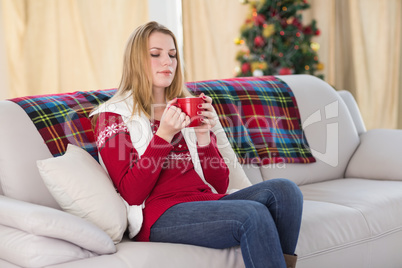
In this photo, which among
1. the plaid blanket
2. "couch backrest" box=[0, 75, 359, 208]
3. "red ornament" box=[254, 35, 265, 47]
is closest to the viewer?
the plaid blanket

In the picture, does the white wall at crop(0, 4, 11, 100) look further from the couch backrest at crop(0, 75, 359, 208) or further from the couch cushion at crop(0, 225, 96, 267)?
the couch cushion at crop(0, 225, 96, 267)

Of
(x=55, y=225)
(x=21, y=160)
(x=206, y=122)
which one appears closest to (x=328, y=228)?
(x=206, y=122)

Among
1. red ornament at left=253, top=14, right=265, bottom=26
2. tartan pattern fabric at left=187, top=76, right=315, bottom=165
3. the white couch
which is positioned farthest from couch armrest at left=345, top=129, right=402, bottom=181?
red ornament at left=253, top=14, right=265, bottom=26

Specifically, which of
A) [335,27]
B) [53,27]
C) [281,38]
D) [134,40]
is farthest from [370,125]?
[134,40]

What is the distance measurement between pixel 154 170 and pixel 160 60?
47 centimetres

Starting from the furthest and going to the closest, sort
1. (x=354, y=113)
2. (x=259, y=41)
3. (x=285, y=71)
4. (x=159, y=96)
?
(x=259, y=41) < (x=285, y=71) < (x=354, y=113) < (x=159, y=96)

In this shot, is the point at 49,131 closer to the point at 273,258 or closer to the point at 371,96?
the point at 273,258

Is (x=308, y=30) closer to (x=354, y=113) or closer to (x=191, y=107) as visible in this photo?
(x=354, y=113)

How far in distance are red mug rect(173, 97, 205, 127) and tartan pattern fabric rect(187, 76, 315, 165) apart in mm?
748

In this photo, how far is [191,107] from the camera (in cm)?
178

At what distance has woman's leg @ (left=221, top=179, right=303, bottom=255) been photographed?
5.90 ft

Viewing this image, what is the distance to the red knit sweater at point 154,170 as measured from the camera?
180cm

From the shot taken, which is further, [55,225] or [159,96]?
[159,96]

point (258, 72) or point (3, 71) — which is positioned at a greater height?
point (3, 71)
